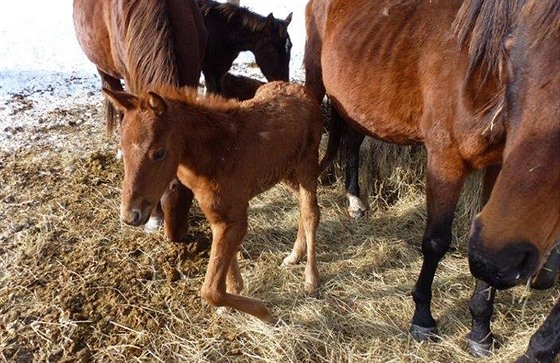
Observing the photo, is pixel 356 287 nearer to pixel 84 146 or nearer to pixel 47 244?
pixel 47 244

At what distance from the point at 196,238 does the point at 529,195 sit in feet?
7.88

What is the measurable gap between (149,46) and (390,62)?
148 cm

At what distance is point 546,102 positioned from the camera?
1497 mm

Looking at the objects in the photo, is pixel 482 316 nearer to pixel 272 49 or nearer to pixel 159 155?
pixel 159 155

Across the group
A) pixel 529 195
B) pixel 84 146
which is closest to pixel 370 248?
pixel 529 195

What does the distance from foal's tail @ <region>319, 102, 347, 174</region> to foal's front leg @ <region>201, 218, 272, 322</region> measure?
1.64 m

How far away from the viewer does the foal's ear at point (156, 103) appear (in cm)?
220

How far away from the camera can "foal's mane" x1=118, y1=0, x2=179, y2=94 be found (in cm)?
303

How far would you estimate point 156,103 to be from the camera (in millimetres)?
2230

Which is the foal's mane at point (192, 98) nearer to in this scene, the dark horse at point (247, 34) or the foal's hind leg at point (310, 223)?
the foal's hind leg at point (310, 223)

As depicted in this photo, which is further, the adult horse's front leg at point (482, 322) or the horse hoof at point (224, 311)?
the horse hoof at point (224, 311)

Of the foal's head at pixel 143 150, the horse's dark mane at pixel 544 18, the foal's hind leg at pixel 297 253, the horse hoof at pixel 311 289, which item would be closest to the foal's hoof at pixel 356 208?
the foal's hind leg at pixel 297 253

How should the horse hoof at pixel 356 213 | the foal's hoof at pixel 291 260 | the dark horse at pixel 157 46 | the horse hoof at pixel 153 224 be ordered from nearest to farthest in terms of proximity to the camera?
the dark horse at pixel 157 46
the foal's hoof at pixel 291 260
the horse hoof at pixel 153 224
the horse hoof at pixel 356 213

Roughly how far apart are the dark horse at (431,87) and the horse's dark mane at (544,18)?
0.19 metres
